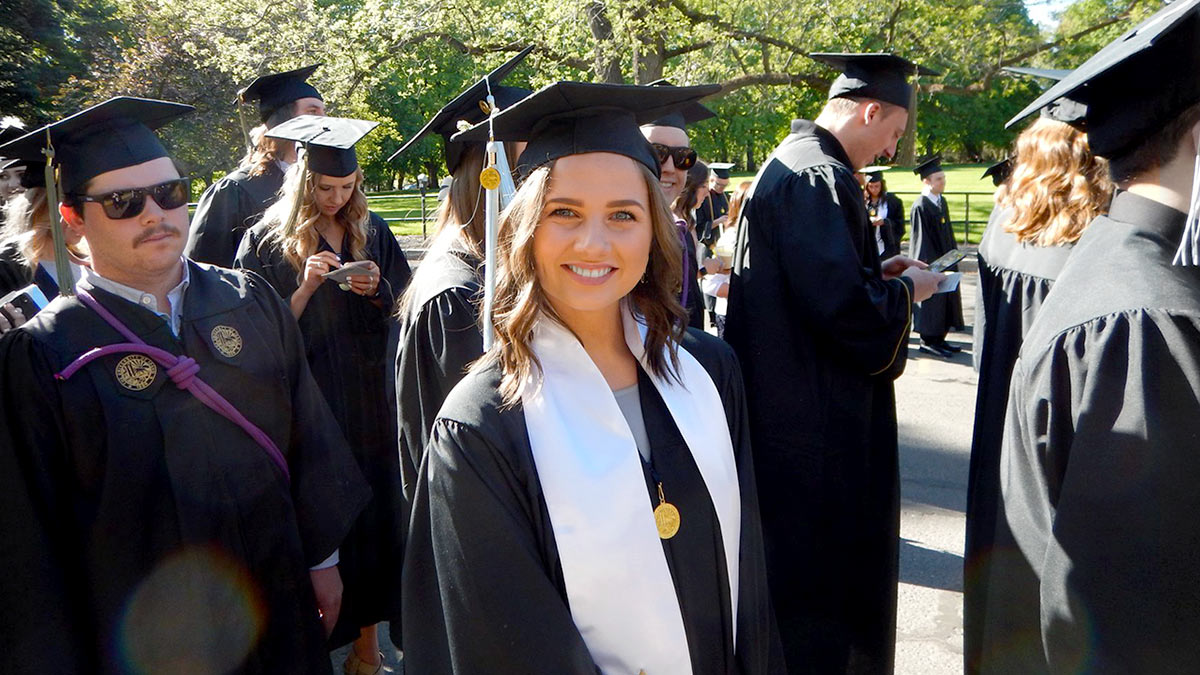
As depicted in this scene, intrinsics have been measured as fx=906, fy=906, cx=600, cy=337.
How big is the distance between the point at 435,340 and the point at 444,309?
0.09 m

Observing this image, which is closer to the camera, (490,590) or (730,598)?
(490,590)

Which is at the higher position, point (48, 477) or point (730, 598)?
point (48, 477)

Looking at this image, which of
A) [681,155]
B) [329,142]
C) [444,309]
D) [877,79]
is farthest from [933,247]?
[444,309]

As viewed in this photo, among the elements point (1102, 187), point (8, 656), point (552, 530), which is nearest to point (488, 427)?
point (552, 530)

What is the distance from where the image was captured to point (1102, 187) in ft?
7.91

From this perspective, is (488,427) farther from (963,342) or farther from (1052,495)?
(963,342)

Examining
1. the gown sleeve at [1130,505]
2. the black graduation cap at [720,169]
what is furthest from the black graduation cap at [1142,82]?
the black graduation cap at [720,169]

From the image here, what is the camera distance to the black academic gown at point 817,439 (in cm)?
307

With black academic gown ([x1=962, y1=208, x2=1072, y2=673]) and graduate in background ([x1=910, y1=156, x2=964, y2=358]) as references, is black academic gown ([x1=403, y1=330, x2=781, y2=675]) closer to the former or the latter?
black academic gown ([x1=962, y1=208, x2=1072, y2=673])

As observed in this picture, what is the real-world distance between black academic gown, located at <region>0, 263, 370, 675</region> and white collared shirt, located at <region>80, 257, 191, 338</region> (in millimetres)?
24

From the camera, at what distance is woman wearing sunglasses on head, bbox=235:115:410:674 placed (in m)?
3.60

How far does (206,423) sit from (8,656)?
0.68 meters

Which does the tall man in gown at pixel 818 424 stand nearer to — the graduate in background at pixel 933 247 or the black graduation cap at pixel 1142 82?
the black graduation cap at pixel 1142 82

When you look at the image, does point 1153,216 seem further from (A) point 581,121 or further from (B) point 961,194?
(B) point 961,194
